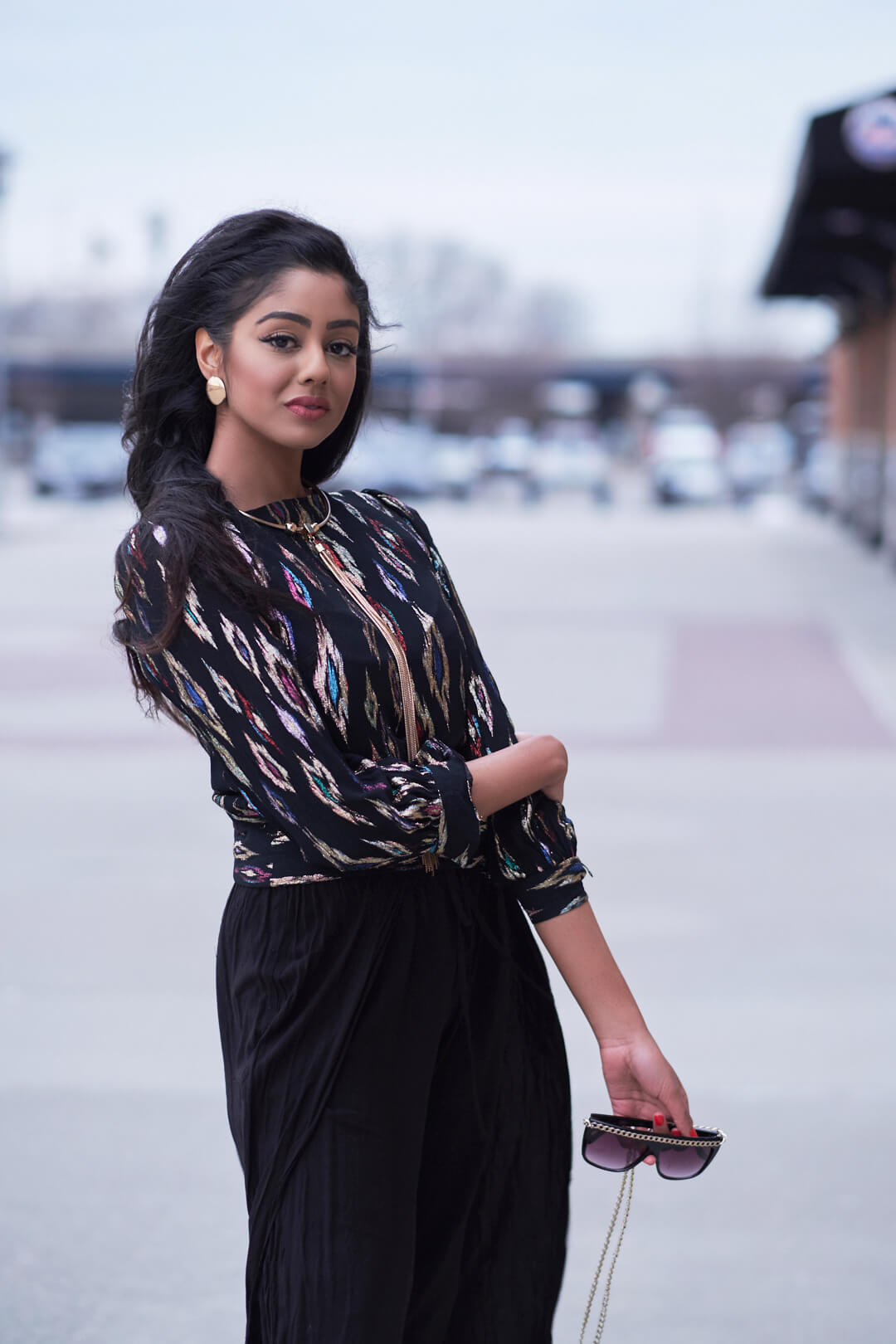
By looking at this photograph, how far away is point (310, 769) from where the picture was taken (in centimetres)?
185

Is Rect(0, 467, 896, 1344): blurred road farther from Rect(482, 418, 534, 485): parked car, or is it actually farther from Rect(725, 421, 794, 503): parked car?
Rect(482, 418, 534, 485): parked car

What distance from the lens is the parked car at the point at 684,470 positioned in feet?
123

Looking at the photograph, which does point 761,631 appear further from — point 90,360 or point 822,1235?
point 90,360

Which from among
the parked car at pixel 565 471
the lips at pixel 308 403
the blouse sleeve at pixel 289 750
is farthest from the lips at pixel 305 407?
the parked car at pixel 565 471

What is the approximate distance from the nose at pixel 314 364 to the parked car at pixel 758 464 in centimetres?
3651

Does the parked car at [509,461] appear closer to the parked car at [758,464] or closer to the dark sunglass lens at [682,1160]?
the parked car at [758,464]

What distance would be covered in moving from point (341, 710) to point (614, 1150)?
58 centimetres

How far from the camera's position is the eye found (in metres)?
2.01

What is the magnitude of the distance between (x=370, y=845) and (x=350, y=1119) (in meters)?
0.31

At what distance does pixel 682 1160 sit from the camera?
1977 mm

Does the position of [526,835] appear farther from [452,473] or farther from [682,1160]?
[452,473]

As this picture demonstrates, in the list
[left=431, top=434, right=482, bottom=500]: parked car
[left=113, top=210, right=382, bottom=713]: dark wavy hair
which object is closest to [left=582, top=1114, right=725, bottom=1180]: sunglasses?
[left=113, top=210, right=382, bottom=713]: dark wavy hair

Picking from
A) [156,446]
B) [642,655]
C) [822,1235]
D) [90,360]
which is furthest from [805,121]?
[90,360]

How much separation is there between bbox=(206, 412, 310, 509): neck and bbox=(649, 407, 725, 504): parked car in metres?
35.8
